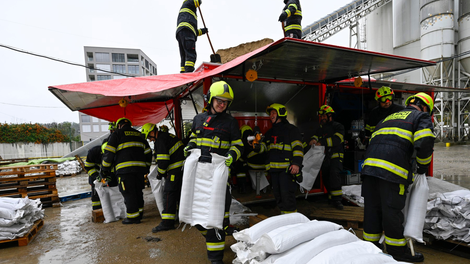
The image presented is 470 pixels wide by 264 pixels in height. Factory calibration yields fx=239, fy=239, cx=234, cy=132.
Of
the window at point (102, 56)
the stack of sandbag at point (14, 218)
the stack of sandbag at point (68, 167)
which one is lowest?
the stack of sandbag at point (68, 167)

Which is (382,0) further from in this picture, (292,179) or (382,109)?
(292,179)

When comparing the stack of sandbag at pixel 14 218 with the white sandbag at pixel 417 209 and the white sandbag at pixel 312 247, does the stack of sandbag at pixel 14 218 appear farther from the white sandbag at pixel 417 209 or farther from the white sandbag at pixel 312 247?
the white sandbag at pixel 417 209

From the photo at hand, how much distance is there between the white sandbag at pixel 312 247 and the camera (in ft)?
5.73

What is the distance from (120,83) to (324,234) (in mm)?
3243

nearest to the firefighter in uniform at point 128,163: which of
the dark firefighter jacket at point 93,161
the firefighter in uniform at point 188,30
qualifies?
the dark firefighter jacket at point 93,161

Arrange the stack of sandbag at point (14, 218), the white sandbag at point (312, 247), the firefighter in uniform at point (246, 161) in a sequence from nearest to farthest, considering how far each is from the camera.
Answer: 1. the white sandbag at point (312, 247)
2. the stack of sandbag at point (14, 218)
3. the firefighter in uniform at point (246, 161)

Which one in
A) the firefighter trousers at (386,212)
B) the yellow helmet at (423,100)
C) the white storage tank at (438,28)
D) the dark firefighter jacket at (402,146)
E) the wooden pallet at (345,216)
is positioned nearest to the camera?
the dark firefighter jacket at (402,146)

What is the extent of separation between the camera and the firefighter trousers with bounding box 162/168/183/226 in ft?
12.8

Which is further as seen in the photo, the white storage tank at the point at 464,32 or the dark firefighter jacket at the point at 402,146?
the white storage tank at the point at 464,32

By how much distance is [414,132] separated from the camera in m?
2.57

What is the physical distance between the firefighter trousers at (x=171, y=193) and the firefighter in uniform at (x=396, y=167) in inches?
108

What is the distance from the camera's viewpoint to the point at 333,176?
15.3 ft

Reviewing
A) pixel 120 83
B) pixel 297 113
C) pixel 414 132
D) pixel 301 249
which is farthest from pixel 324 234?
pixel 297 113

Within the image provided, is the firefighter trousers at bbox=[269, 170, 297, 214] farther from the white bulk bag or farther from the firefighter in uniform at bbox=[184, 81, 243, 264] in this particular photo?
the white bulk bag
